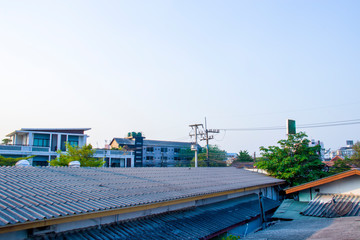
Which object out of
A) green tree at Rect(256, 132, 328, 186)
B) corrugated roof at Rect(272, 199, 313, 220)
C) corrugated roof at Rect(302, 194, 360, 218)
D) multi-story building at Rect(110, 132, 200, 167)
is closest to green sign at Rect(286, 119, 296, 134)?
green tree at Rect(256, 132, 328, 186)

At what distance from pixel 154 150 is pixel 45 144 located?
3482 cm

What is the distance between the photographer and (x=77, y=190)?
8828mm

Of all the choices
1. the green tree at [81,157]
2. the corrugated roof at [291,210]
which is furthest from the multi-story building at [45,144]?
the corrugated roof at [291,210]

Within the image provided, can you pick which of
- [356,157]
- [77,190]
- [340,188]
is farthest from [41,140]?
[356,157]

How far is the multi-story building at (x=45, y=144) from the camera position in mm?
36750

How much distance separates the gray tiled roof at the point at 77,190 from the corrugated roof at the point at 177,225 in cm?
71

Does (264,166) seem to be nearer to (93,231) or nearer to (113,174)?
(113,174)

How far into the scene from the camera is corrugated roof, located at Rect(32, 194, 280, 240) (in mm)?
7621

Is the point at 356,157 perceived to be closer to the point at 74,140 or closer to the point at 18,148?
the point at 74,140

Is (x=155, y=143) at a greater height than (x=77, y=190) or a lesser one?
greater

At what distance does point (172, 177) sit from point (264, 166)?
12.2 m

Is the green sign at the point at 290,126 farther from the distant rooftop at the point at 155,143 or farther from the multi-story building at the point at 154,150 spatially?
the distant rooftop at the point at 155,143

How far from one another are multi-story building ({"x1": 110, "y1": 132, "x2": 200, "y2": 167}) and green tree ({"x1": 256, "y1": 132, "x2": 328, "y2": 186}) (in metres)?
45.5

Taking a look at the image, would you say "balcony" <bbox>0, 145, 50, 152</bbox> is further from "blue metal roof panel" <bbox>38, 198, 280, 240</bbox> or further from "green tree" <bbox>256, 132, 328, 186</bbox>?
"blue metal roof panel" <bbox>38, 198, 280, 240</bbox>
